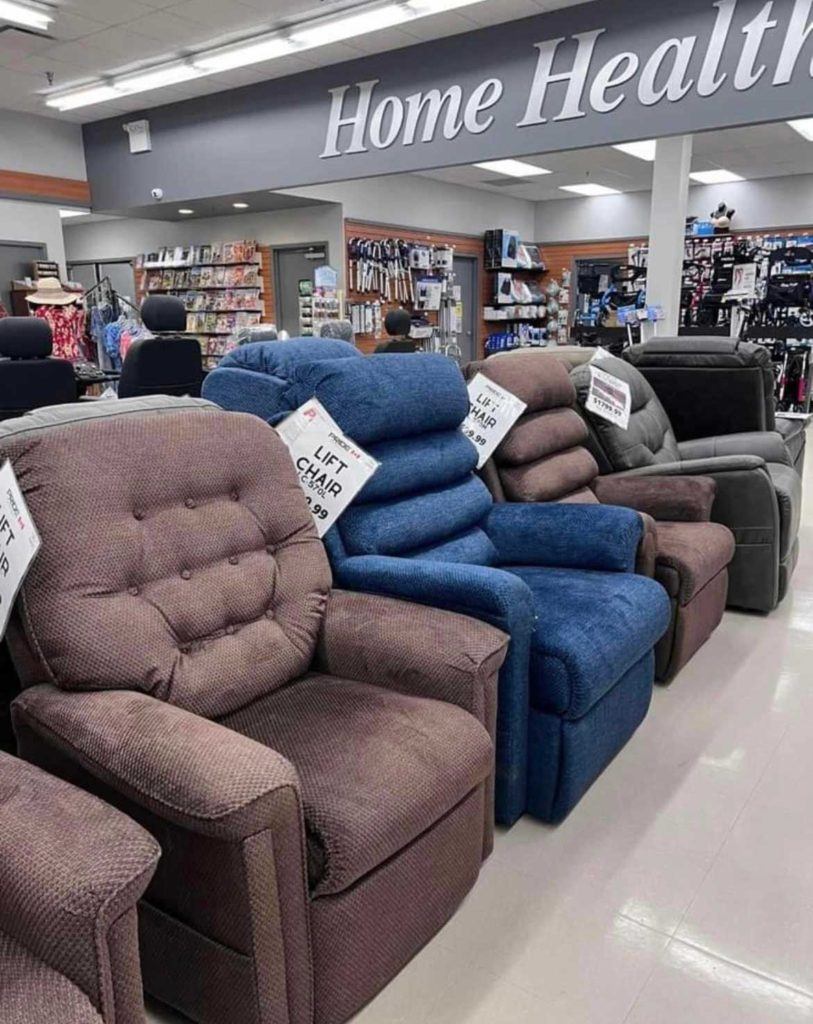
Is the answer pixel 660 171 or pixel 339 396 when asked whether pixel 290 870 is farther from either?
pixel 660 171

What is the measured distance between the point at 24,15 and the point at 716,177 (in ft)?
26.5

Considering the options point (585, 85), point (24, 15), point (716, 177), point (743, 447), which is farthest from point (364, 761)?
point (716, 177)

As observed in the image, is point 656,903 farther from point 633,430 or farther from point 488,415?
point 633,430

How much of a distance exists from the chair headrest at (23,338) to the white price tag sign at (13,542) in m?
2.97

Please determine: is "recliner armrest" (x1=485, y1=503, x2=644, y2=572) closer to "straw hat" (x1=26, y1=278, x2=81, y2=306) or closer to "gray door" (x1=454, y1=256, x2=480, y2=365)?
"straw hat" (x1=26, y1=278, x2=81, y2=306)

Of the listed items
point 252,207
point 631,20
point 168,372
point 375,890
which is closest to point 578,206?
point 252,207

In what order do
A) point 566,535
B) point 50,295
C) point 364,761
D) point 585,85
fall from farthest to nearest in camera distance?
point 50,295 < point 585,85 < point 566,535 < point 364,761

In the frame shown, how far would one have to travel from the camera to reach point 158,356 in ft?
14.5

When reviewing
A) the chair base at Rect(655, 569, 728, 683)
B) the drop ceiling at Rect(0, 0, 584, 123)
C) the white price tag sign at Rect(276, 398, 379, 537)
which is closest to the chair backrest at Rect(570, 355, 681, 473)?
the chair base at Rect(655, 569, 728, 683)

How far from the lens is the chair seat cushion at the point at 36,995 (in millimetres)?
886

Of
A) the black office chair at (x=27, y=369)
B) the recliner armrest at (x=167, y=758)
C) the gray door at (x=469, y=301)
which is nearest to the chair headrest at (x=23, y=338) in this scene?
the black office chair at (x=27, y=369)

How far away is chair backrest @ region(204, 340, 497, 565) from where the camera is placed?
2.07 m

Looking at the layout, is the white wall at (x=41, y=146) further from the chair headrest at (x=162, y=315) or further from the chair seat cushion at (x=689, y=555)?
the chair seat cushion at (x=689, y=555)

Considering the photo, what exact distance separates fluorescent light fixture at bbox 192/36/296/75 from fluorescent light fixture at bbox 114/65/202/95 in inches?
6.5
